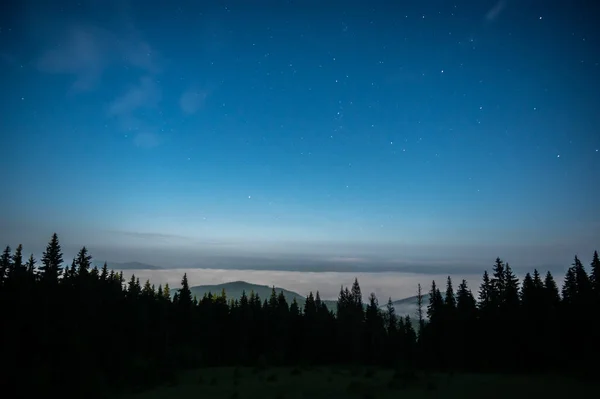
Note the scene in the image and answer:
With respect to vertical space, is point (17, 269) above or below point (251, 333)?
above

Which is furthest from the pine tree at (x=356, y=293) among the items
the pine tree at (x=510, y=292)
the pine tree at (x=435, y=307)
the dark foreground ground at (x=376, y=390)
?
the dark foreground ground at (x=376, y=390)

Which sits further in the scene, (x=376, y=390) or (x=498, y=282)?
(x=498, y=282)

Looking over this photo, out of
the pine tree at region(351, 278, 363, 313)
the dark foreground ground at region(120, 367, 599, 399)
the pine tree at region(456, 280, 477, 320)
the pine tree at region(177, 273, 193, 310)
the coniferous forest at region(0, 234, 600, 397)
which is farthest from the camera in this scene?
the pine tree at region(351, 278, 363, 313)

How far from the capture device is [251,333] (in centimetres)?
6450

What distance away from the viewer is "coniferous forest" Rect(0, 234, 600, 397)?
A: 27547 millimetres

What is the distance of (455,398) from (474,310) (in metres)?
39.5

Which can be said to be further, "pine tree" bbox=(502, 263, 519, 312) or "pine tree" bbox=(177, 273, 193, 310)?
"pine tree" bbox=(177, 273, 193, 310)

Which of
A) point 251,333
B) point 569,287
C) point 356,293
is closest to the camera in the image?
point 569,287

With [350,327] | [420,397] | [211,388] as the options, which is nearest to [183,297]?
[350,327]

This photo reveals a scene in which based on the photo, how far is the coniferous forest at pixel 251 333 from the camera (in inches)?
1085

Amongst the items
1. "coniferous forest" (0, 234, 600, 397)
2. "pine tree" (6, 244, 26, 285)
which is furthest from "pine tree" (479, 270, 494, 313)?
"pine tree" (6, 244, 26, 285)

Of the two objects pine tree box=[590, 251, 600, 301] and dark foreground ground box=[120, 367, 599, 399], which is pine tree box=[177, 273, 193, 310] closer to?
dark foreground ground box=[120, 367, 599, 399]

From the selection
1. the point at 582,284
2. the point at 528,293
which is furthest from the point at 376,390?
the point at 582,284

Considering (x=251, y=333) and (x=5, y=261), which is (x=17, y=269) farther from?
(x=251, y=333)
